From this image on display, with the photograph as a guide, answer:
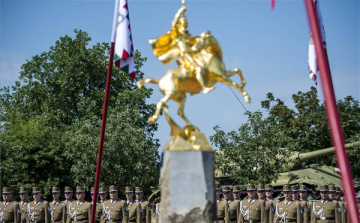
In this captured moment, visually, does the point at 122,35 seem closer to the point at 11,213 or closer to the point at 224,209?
the point at 224,209

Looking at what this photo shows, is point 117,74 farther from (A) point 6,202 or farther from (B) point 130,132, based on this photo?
(A) point 6,202

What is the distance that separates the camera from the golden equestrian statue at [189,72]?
6.35 meters

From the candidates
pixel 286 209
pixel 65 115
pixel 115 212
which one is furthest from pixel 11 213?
pixel 65 115

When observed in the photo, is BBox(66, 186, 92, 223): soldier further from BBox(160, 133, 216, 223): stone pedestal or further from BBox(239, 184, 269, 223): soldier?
BBox(160, 133, 216, 223): stone pedestal

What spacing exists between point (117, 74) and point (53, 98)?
4172 millimetres

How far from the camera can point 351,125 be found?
3822cm

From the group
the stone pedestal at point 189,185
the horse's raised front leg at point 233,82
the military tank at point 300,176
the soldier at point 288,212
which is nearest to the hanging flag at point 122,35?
the horse's raised front leg at point 233,82

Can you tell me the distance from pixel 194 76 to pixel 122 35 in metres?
4.03

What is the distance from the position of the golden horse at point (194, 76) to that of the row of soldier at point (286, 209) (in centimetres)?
943

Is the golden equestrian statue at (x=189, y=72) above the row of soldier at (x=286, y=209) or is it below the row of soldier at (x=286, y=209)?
above

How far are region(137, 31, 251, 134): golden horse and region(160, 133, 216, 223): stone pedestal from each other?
377 millimetres

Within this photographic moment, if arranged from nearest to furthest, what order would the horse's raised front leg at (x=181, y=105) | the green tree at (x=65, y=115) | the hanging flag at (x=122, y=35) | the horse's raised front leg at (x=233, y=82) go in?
the horse's raised front leg at (x=233, y=82), the horse's raised front leg at (x=181, y=105), the hanging flag at (x=122, y=35), the green tree at (x=65, y=115)

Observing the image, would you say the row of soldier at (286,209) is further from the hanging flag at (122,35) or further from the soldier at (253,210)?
Answer: the hanging flag at (122,35)

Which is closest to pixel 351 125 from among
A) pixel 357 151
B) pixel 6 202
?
pixel 357 151
